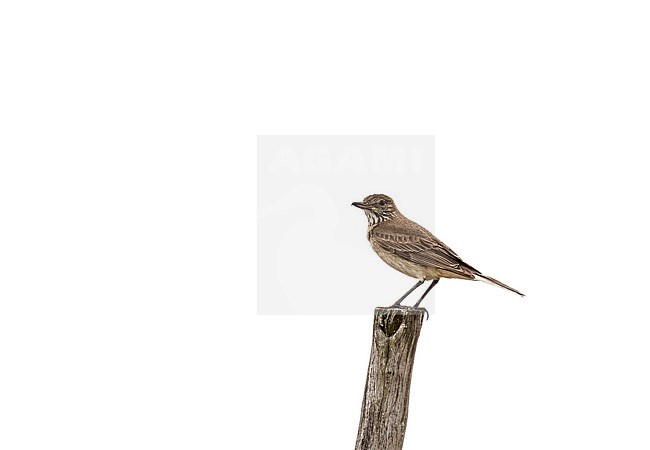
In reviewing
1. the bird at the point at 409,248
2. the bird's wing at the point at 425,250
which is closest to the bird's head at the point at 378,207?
the bird at the point at 409,248

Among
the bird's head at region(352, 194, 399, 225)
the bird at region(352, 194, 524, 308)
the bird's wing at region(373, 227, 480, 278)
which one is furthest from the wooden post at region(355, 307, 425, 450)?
the bird's head at region(352, 194, 399, 225)

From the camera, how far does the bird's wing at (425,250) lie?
334 inches

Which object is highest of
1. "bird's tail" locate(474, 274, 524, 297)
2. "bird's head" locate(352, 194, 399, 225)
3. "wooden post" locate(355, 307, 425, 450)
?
"bird's head" locate(352, 194, 399, 225)

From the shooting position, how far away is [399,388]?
27.6ft

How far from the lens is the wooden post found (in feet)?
27.3

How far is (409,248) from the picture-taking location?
336 inches

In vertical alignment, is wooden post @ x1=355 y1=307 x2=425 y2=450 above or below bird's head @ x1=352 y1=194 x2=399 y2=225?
below

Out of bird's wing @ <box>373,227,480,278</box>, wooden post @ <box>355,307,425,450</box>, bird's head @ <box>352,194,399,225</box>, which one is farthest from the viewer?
bird's head @ <box>352,194,399,225</box>

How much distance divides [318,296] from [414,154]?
5.51ft

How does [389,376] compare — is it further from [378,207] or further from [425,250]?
[378,207]
